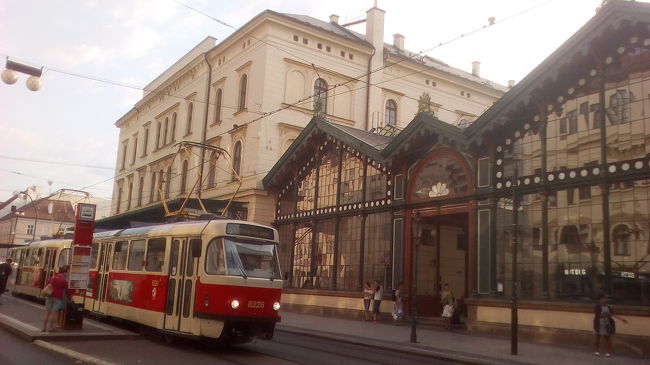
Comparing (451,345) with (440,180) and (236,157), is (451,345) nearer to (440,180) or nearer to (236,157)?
(440,180)

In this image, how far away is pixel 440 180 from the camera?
2198cm

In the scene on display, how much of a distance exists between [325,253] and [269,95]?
9.69 metres

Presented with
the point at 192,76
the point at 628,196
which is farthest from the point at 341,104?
the point at 628,196

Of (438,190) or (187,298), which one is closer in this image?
(187,298)

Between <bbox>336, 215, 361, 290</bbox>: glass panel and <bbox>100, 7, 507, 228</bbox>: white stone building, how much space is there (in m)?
5.99

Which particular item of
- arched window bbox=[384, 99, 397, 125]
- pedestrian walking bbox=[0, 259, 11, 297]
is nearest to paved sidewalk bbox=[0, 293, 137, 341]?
pedestrian walking bbox=[0, 259, 11, 297]

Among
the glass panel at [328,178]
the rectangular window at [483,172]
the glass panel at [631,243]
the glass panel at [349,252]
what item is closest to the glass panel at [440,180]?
the rectangular window at [483,172]

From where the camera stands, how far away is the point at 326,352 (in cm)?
1385

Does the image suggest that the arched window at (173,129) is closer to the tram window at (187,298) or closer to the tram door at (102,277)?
the tram door at (102,277)

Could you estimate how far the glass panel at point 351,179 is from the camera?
85.4ft

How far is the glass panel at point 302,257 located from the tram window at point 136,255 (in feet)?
41.7

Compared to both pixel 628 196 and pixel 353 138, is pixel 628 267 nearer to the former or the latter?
pixel 628 196

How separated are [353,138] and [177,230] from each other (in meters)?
13.0

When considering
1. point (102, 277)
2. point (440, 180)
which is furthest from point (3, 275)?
point (440, 180)
